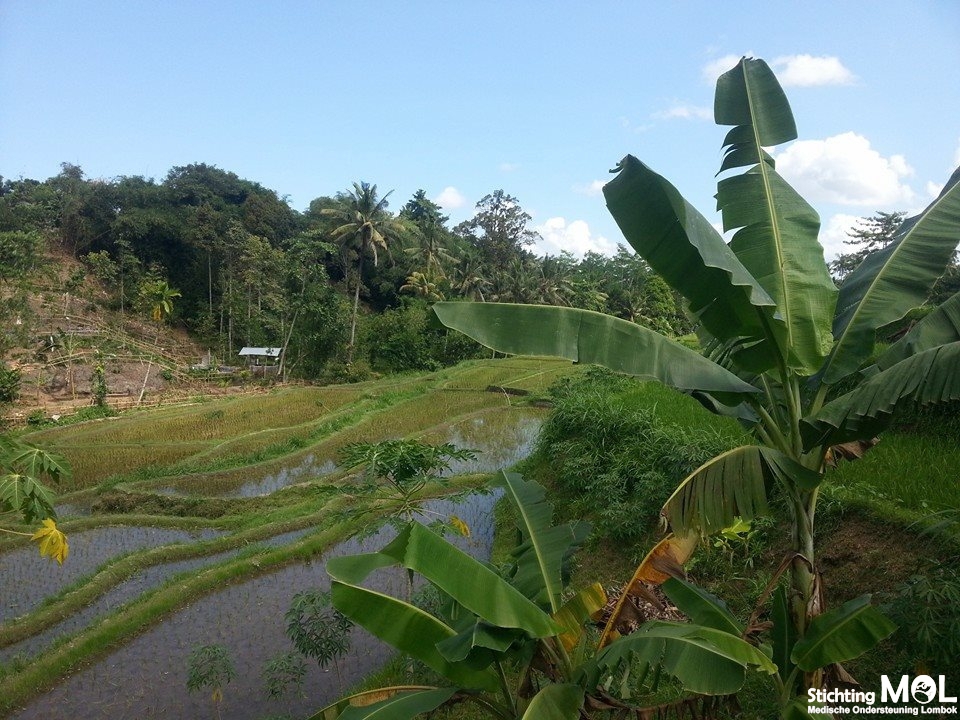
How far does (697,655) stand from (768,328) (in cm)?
152

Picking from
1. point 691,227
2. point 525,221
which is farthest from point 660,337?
point 525,221

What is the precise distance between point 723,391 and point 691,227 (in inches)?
31.4

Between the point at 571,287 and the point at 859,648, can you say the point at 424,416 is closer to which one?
the point at 859,648

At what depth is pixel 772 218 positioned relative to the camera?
10.7 ft

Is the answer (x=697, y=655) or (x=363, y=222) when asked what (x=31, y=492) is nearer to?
(x=697, y=655)

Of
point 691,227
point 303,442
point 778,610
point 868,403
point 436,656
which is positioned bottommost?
point 303,442

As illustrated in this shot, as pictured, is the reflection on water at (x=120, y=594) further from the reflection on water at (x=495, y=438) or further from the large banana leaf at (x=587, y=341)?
the large banana leaf at (x=587, y=341)

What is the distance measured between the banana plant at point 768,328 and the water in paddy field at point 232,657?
4096 millimetres

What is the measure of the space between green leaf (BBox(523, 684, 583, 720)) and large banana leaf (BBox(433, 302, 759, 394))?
1.57 metres

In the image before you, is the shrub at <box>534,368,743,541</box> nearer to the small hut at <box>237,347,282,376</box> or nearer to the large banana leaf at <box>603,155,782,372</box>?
the large banana leaf at <box>603,155,782,372</box>

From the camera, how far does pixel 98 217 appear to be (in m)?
34.8

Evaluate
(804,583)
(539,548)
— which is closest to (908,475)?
(804,583)

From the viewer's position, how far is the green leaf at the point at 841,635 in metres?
2.62

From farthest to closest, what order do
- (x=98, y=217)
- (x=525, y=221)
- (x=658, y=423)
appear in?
(x=525, y=221)
(x=98, y=217)
(x=658, y=423)
